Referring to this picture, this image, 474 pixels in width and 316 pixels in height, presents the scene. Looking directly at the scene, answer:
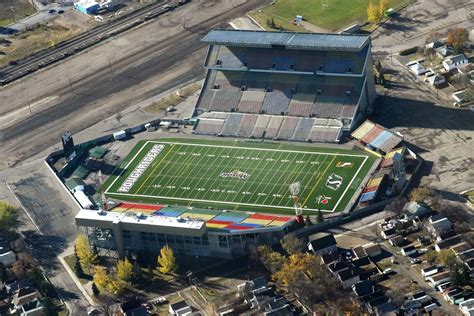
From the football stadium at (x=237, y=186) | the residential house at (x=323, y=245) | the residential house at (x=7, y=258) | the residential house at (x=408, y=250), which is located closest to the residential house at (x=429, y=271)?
the residential house at (x=408, y=250)

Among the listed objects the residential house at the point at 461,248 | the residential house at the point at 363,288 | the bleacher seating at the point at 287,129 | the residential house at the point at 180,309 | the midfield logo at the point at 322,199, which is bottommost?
the residential house at the point at 180,309

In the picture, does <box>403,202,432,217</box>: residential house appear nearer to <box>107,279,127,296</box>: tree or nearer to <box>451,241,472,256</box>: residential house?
<box>451,241,472,256</box>: residential house

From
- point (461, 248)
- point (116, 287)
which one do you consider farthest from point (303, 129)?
point (116, 287)

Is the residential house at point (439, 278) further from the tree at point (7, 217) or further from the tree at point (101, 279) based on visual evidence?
the tree at point (7, 217)

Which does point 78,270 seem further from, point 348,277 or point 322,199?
point 348,277

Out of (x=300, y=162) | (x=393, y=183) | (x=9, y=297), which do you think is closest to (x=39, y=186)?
(x=9, y=297)

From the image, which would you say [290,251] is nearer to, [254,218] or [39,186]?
[254,218]

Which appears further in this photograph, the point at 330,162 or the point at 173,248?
the point at 330,162

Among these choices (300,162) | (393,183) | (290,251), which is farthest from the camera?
(300,162)
